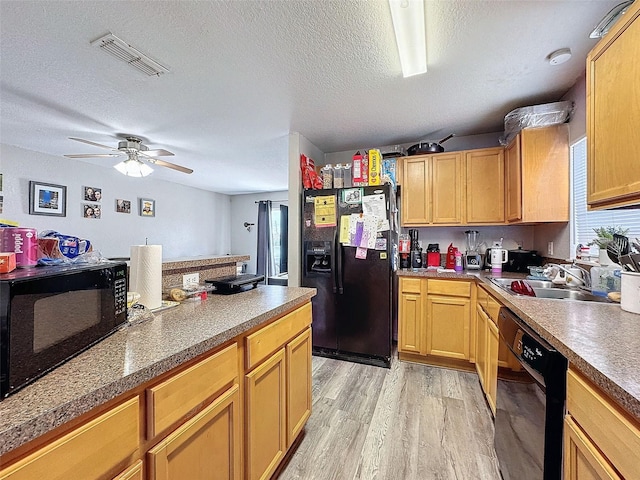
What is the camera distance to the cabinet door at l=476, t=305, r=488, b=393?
2.01 metres

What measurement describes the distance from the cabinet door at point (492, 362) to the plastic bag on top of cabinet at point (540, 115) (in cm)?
165

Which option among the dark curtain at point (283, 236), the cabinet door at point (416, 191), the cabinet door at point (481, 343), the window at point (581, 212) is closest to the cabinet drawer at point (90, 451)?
the cabinet door at point (481, 343)

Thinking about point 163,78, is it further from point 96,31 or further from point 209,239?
point 209,239

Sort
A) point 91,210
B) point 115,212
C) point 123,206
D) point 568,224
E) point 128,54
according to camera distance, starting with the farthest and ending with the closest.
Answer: point 123,206 → point 115,212 → point 91,210 → point 568,224 → point 128,54

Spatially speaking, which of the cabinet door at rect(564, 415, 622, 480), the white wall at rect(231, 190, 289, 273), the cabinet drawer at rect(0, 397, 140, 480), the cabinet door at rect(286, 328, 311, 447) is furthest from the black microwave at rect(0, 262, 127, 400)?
the white wall at rect(231, 190, 289, 273)

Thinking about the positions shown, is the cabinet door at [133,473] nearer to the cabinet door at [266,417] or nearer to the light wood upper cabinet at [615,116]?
the cabinet door at [266,417]

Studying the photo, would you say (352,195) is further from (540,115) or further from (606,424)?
(606,424)

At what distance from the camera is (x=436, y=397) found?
212cm

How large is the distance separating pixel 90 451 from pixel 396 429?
1.72 meters

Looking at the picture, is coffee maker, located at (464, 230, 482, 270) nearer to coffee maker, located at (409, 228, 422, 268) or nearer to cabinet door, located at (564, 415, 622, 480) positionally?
coffee maker, located at (409, 228, 422, 268)

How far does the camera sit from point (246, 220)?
674 centimetres

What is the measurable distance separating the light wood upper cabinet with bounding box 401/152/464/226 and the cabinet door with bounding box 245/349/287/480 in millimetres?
2214

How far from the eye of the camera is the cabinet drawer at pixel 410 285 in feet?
8.70

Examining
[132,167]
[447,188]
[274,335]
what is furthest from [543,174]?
[132,167]
